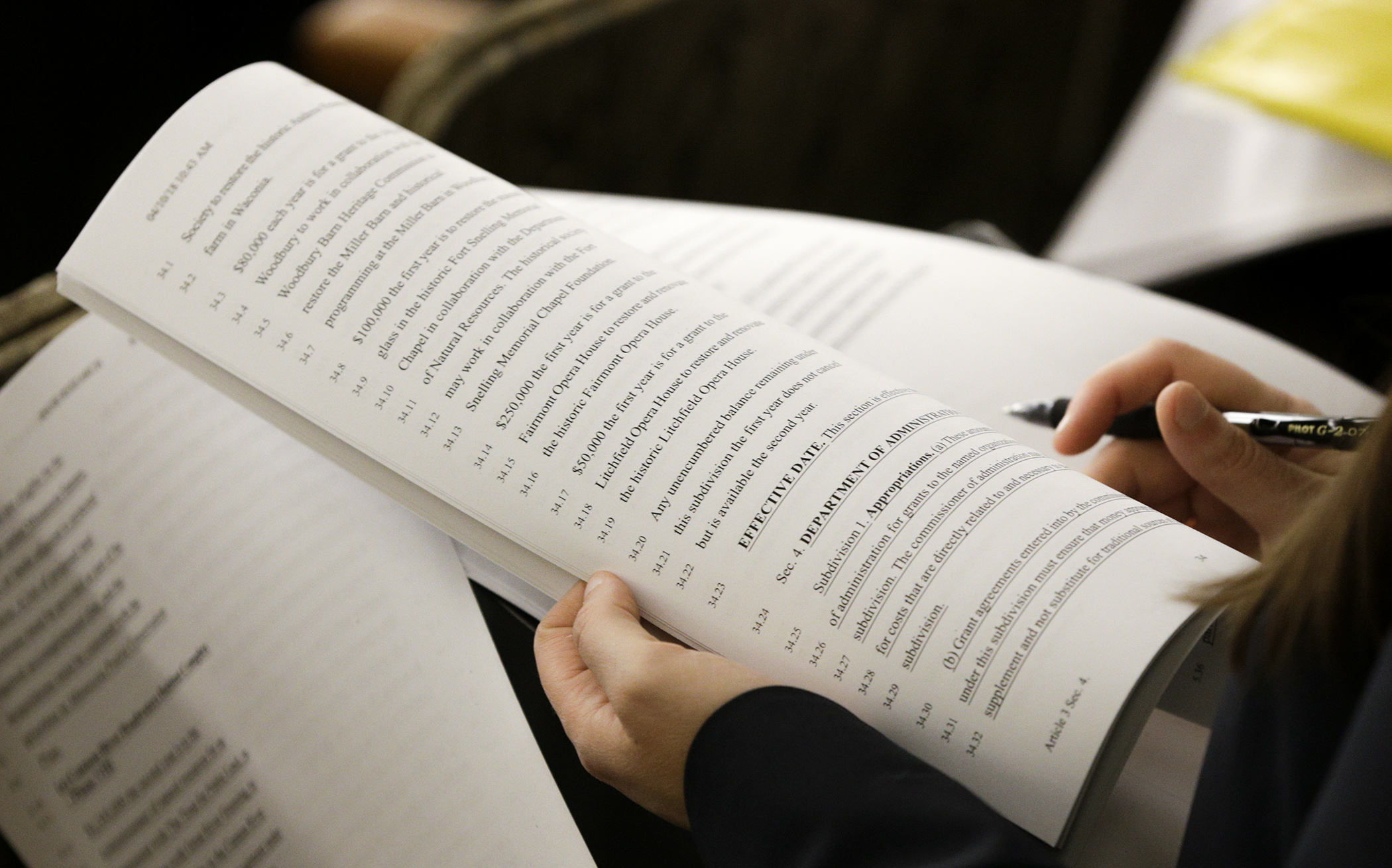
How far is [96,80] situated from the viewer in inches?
68.7

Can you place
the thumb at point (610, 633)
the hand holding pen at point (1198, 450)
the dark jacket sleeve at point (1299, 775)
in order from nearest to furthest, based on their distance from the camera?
the dark jacket sleeve at point (1299, 775) → the thumb at point (610, 633) → the hand holding pen at point (1198, 450)

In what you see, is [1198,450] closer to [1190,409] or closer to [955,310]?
[1190,409]

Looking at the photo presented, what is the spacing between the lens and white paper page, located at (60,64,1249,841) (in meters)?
0.37

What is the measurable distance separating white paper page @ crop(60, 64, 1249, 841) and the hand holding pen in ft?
0.37

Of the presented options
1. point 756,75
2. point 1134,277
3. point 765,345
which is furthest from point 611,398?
point 756,75

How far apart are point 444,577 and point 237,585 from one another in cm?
10

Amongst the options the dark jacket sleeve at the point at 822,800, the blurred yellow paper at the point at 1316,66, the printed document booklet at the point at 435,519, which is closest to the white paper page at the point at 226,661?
the printed document booklet at the point at 435,519

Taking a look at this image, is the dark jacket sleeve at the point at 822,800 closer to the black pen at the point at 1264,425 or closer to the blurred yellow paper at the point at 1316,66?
the black pen at the point at 1264,425

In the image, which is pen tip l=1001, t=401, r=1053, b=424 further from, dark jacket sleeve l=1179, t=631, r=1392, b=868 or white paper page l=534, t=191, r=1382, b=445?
dark jacket sleeve l=1179, t=631, r=1392, b=868

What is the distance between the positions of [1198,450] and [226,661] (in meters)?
0.48

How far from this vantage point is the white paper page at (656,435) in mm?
373

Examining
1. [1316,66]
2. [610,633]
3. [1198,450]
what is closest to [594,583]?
[610,633]

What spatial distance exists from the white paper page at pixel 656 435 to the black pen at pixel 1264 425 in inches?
4.8

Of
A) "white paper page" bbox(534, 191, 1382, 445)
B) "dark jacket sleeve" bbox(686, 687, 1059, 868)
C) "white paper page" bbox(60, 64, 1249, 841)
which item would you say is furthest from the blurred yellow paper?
"dark jacket sleeve" bbox(686, 687, 1059, 868)
